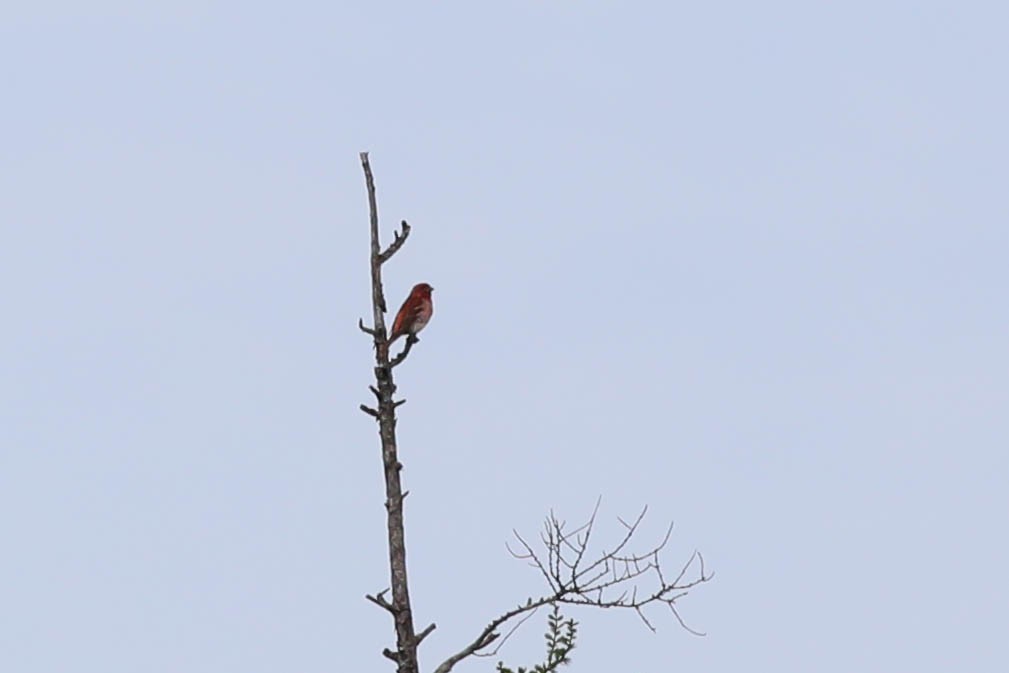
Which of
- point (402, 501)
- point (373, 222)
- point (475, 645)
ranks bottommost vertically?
point (475, 645)

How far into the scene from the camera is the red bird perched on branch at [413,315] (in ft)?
71.9

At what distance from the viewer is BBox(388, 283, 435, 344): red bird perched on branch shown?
21.9 m

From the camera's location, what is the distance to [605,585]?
19766 millimetres

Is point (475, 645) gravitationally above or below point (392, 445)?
below

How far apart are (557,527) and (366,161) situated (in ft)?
13.5

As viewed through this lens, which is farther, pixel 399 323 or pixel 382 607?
pixel 399 323

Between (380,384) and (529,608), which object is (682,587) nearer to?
(529,608)

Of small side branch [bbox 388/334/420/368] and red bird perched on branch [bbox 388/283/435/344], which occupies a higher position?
red bird perched on branch [bbox 388/283/435/344]

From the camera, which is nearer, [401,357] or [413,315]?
[401,357]

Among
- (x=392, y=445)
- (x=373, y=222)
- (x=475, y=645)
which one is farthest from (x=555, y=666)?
(x=373, y=222)

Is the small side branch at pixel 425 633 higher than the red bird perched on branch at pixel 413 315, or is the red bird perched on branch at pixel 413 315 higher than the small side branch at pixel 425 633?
the red bird perched on branch at pixel 413 315

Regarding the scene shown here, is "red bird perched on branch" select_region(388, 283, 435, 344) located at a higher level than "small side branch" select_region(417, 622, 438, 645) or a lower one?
higher

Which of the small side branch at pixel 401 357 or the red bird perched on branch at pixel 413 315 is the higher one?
the red bird perched on branch at pixel 413 315

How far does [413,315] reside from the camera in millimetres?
22109
